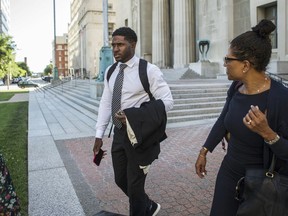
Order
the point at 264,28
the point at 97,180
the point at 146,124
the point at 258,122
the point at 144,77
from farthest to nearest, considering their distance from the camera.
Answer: the point at 97,180 → the point at 144,77 → the point at 146,124 → the point at 264,28 → the point at 258,122

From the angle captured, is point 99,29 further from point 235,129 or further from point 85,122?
point 235,129

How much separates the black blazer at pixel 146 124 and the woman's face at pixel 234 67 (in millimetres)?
882

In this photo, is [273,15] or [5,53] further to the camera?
[5,53]

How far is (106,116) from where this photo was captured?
12.3ft

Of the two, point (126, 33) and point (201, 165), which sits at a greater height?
point (126, 33)

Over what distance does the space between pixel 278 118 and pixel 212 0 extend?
84.9ft

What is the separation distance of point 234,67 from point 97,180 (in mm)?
3753

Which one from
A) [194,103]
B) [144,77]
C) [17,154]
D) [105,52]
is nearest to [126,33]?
[144,77]

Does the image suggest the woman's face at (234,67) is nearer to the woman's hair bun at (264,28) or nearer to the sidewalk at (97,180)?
the woman's hair bun at (264,28)

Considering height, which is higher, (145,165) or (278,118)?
(278,118)

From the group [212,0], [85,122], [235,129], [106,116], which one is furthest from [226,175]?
[212,0]

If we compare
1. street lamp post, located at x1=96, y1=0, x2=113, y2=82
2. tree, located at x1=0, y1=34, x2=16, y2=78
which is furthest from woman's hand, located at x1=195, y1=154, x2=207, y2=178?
tree, located at x1=0, y1=34, x2=16, y2=78

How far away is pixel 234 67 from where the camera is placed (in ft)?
7.93

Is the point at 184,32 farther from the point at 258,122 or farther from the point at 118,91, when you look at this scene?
the point at 258,122
